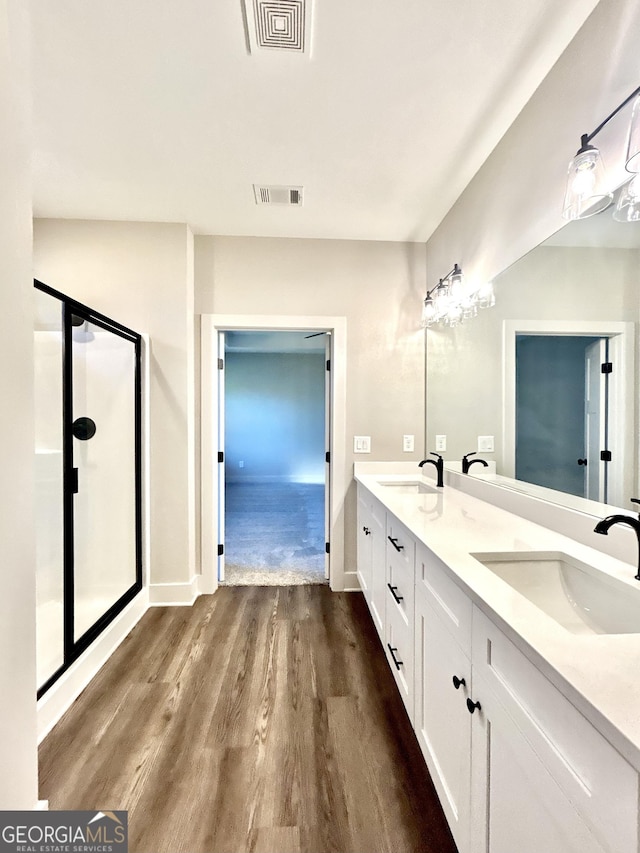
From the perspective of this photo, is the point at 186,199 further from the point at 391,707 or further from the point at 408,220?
the point at 391,707

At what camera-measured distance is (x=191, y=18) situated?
→ 4.58 feet

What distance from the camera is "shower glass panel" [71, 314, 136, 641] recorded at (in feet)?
Answer: 7.16

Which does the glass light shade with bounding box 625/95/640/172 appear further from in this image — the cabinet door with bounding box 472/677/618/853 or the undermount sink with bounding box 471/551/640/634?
the cabinet door with bounding box 472/677/618/853

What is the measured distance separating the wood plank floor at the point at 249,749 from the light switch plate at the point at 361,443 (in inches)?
48.3

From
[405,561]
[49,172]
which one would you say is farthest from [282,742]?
[49,172]

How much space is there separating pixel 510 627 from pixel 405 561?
85 cm

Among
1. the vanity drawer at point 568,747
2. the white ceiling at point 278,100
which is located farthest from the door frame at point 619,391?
the white ceiling at point 278,100

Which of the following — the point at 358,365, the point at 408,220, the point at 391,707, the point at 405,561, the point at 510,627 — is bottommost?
the point at 391,707

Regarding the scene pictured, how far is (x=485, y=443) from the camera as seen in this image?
2.18 m

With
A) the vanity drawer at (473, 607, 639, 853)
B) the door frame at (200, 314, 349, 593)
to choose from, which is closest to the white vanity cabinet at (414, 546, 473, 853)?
the vanity drawer at (473, 607, 639, 853)

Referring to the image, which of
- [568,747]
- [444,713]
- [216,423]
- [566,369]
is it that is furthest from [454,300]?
[568,747]

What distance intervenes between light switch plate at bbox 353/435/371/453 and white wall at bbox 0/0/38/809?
87.8 inches

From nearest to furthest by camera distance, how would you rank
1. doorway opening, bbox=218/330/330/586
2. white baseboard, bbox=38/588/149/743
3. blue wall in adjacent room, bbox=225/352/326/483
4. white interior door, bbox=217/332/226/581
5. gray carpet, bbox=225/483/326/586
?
1. white baseboard, bbox=38/588/149/743
2. white interior door, bbox=217/332/226/581
3. gray carpet, bbox=225/483/326/586
4. doorway opening, bbox=218/330/330/586
5. blue wall in adjacent room, bbox=225/352/326/483

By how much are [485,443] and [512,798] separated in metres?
1.58
